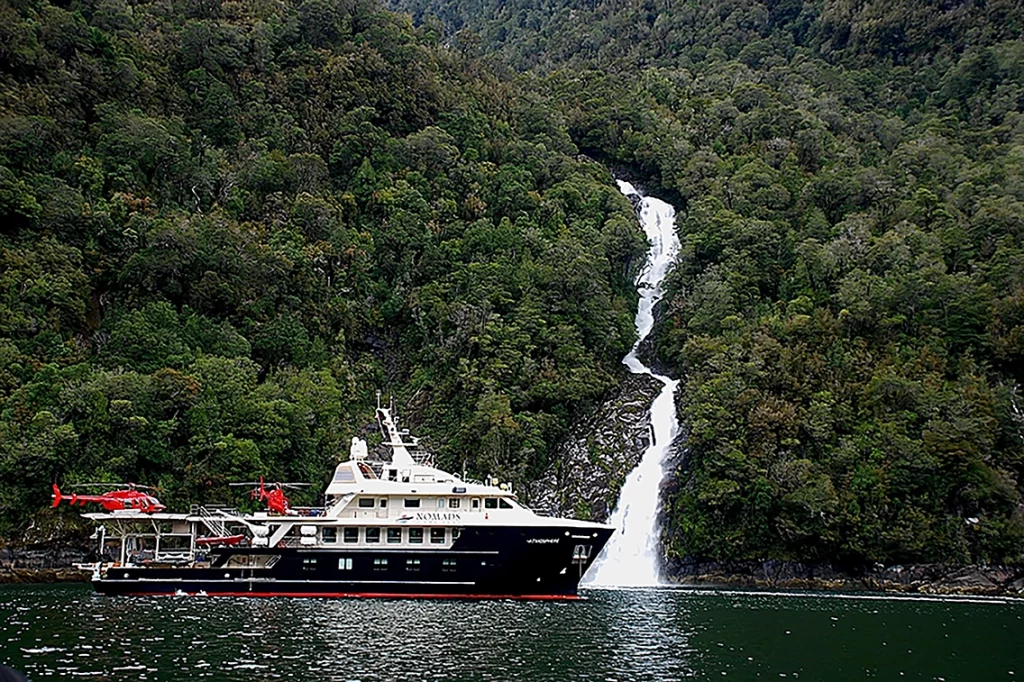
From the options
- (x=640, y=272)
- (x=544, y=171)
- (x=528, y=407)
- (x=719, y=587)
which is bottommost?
(x=719, y=587)

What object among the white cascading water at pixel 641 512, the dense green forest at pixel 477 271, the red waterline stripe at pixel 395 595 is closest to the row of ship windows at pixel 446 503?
the red waterline stripe at pixel 395 595

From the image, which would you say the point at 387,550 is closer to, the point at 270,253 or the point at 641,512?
the point at 641,512

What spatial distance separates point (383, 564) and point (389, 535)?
A: 3.96 ft

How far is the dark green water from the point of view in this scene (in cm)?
2422

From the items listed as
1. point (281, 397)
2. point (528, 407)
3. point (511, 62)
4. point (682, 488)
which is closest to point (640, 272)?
point (528, 407)

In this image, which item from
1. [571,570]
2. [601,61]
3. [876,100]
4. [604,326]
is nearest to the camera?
[571,570]

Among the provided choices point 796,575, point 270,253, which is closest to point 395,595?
point 796,575

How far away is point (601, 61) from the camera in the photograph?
5079 inches

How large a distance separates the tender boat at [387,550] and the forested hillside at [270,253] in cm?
1165

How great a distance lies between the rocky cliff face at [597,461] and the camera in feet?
194

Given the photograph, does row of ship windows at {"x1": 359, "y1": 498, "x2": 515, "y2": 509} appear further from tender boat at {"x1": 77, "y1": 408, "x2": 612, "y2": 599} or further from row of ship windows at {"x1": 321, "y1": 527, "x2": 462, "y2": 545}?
row of ship windows at {"x1": 321, "y1": 527, "x2": 462, "y2": 545}

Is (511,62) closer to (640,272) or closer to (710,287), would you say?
(640,272)

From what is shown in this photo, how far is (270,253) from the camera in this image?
69.2 meters

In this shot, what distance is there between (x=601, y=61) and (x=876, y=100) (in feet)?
112
